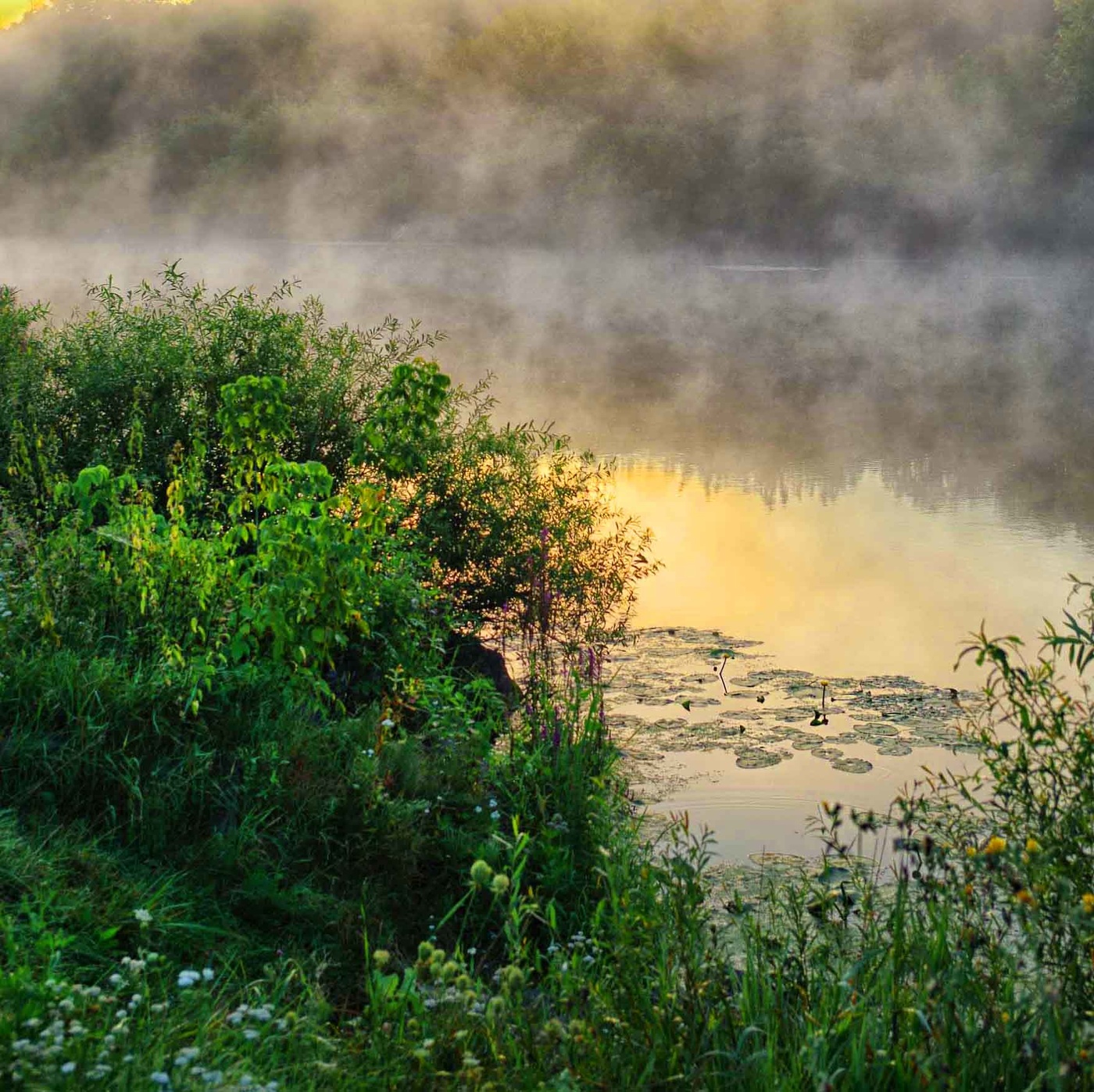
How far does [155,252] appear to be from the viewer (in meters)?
50.4

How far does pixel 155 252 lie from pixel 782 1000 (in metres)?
51.3

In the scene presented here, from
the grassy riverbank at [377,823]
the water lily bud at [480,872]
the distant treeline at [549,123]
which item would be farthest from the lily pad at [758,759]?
the distant treeline at [549,123]

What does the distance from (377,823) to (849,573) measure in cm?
668

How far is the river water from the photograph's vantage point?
775cm

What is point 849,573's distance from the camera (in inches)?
405

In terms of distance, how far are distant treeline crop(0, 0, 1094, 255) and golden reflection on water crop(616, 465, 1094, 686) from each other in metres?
38.9

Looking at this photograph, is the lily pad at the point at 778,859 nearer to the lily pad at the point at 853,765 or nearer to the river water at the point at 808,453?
the river water at the point at 808,453

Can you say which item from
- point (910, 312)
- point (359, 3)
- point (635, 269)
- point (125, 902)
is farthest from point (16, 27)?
point (125, 902)

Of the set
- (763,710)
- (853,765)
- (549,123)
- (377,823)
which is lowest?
(377,823)

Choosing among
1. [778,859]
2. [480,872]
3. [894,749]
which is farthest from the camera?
[894,749]

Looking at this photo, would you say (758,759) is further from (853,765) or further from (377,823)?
(377,823)

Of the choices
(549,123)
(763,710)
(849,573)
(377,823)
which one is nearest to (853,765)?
(763,710)

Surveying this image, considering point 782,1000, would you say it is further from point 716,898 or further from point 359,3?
point 359,3

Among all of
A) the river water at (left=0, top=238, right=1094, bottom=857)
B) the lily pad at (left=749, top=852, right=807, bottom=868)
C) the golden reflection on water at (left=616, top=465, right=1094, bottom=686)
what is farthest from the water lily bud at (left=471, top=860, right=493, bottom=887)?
the golden reflection on water at (left=616, top=465, right=1094, bottom=686)
